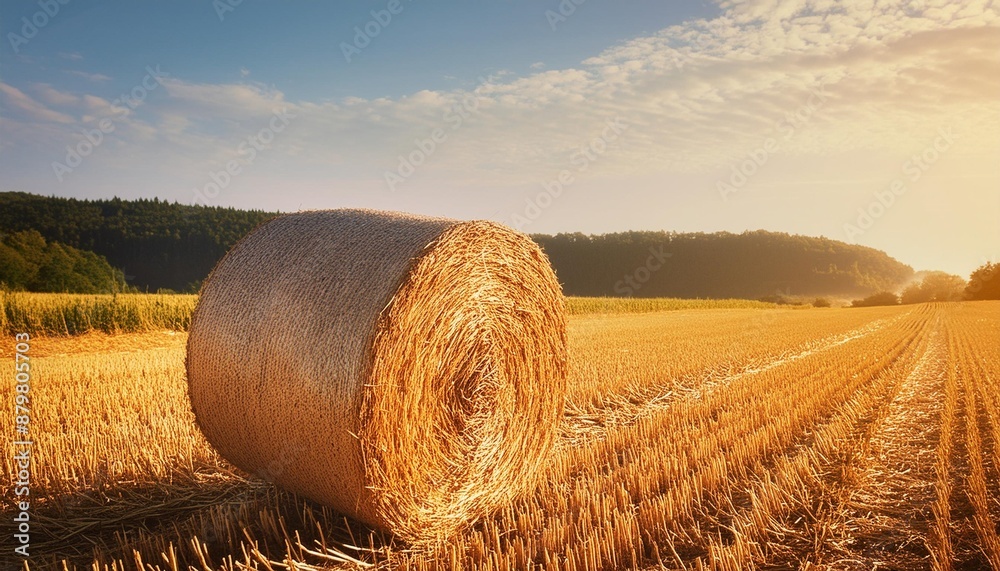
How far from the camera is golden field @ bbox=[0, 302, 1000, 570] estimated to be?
4148 millimetres

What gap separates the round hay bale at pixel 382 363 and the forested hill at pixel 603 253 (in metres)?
45.1

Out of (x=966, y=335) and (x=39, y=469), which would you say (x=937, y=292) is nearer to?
(x=966, y=335)

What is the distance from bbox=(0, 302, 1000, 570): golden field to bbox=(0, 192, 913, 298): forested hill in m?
42.0

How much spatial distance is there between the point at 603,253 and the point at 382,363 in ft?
241

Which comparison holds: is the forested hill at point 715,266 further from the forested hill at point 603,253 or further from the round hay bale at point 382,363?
the round hay bale at point 382,363

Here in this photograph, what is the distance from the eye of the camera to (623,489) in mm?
5051

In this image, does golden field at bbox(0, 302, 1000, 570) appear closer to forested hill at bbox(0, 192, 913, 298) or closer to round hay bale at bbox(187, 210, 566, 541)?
round hay bale at bbox(187, 210, 566, 541)

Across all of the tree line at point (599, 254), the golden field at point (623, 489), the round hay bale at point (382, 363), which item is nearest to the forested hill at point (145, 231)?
the tree line at point (599, 254)

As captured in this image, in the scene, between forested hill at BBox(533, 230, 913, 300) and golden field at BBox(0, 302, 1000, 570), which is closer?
golden field at BBox(0, 302, 1000, 570)

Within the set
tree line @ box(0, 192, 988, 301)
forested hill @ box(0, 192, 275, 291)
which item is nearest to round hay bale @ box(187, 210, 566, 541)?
tree line @ box(0, 192, 988, 301)

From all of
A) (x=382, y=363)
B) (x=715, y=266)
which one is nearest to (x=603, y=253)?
(x=715, y=266)

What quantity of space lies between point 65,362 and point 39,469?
662 cm

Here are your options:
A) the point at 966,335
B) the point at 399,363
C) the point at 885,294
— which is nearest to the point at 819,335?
the point at 966,335

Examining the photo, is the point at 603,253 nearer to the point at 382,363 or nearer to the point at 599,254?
the point at 599,254
